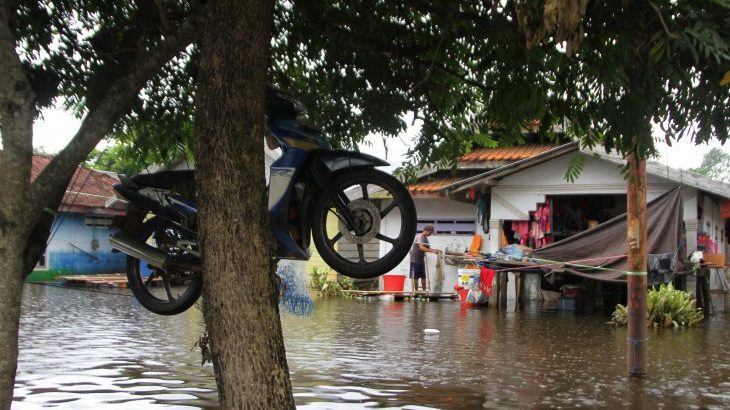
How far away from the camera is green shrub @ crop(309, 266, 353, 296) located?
71.2 ft

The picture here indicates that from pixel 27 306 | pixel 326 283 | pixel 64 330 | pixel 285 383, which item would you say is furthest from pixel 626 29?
pixel 326 283

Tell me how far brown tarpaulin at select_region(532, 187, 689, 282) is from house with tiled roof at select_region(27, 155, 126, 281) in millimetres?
15672

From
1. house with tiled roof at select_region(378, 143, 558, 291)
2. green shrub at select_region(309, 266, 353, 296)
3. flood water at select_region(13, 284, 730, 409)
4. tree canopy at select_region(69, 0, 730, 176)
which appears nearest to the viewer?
tree canopy at select_region(69, 0, 730, 176)

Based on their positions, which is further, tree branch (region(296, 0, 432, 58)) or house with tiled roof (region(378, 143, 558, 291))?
house with tiled roof (region(378, 143, 558, 291))

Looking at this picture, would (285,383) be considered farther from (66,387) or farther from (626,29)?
(66,387)

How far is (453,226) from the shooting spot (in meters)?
21.1

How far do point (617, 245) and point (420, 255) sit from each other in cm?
589

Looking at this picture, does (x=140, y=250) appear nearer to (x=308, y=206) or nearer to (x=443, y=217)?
(x=308, y=206)

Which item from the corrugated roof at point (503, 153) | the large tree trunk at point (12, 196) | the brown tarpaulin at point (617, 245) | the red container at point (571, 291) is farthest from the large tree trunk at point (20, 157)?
the corrugated roof at point (503, 153)

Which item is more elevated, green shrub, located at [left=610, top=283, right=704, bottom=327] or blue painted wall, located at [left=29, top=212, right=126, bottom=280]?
blue painted wall, located at [left=29, top=212, right=126, bottom=280]

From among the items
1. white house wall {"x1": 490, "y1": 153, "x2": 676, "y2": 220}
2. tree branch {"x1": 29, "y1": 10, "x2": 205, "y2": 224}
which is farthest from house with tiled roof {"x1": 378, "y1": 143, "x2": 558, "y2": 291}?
tree branch {"x1": 29, "y1": 10, "x2": 205, "y2": 224}

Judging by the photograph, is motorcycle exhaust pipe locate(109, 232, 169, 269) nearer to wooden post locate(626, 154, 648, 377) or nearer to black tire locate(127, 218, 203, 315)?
black tire locate(127, 218, 203, 315)

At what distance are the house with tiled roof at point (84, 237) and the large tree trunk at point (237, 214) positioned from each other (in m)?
22.4

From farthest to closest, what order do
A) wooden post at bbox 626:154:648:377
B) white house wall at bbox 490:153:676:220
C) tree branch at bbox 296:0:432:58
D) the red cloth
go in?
the red cloth
white house wall at bbox 490:153:676:220
wooden post at bbox 626:154:648:377
tree branch at bbox 296:0:432:58
